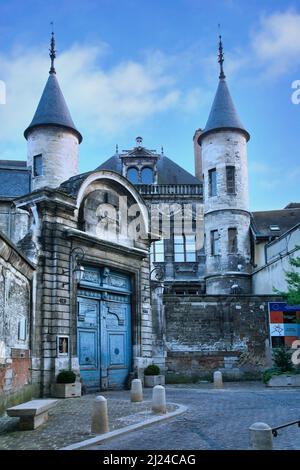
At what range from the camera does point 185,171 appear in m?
35.6

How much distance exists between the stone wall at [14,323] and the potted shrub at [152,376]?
197 inches

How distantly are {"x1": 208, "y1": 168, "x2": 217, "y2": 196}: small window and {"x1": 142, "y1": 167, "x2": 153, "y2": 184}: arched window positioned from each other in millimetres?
5419

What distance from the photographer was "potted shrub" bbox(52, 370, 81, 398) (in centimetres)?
1334

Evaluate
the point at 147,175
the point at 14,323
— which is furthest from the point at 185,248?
the point at 14,323

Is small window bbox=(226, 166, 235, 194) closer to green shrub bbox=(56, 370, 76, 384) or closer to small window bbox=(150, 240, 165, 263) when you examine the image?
small window bbox=(150, 240, 165, 263)

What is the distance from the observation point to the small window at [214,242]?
93.5 ft

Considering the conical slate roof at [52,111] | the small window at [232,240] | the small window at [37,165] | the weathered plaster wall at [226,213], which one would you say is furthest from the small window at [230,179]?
the small window at [37,165]

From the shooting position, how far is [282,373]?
55.1 ft

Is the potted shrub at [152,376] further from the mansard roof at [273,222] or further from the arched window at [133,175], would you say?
the arched window at [133,175]

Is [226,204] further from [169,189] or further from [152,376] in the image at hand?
[152,376]

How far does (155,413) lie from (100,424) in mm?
2118

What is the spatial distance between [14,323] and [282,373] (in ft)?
29.4

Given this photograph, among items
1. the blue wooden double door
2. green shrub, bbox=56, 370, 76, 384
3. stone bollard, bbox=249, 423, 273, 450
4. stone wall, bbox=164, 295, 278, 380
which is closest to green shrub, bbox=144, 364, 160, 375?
the blue wooden double door
